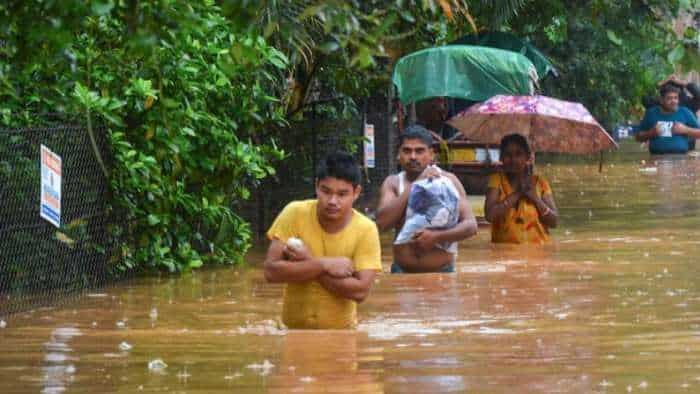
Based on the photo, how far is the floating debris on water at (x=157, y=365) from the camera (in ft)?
32.2

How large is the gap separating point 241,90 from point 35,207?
11.7 ft

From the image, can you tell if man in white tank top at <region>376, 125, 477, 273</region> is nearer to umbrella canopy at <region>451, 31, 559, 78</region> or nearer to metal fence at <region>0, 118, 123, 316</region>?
metal fence at <region>0, 118, 123, 316</region>

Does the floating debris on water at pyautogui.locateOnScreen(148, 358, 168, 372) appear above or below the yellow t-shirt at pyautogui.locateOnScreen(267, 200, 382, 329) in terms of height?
below

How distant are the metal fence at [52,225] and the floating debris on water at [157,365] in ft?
11.5

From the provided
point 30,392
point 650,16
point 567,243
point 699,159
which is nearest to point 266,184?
point 567,243

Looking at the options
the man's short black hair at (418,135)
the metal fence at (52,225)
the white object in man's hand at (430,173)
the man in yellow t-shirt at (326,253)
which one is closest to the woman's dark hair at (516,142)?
the white object in man's hand at (430,173)

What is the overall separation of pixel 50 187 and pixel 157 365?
160 inches

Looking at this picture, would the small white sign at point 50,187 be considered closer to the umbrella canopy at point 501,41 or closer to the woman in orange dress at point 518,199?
the woman in orange dress at point 518,199

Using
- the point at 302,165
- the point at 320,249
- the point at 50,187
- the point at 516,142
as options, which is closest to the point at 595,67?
the point at 302,165

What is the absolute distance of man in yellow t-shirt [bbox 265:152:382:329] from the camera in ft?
33.4

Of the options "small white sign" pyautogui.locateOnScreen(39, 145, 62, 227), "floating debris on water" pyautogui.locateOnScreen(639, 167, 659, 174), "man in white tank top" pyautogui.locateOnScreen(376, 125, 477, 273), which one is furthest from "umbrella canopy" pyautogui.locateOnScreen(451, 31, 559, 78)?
"small white sign" pyautogui.locateOnScreen(39, 145, 62, 227)

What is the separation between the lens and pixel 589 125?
61.0ft

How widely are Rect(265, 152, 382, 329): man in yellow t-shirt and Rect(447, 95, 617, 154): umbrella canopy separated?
842 centimetres

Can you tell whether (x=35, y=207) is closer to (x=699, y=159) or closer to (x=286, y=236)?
(x=286, y=236)
